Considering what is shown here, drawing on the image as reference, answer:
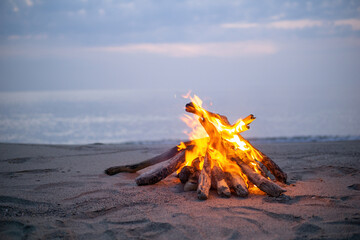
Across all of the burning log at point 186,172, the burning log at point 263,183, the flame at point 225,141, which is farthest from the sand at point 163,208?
the flame at point 225,141

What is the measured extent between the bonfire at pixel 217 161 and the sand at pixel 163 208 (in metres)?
0.22

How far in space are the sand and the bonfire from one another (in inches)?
8.6

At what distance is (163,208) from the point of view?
13.9 feet

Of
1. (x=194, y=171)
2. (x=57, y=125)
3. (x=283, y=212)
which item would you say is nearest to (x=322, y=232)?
(x=283, y=212)

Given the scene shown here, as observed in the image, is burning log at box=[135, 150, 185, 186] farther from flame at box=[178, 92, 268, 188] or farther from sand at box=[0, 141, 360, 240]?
flame at box=[178, 92, 268, 188]

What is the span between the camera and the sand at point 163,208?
352 cm

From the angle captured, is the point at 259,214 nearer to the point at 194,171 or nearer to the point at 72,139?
the point at 194,171

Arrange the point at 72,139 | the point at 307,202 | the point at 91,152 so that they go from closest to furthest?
the point at 307,202 → the point at 91,152 → the point at 72,139

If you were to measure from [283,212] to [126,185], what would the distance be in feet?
8.45

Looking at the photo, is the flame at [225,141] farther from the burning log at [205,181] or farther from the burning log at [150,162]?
the burning log at [150,162]

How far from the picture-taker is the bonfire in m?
4.87

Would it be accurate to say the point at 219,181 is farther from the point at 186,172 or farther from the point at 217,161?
the point at 186,172

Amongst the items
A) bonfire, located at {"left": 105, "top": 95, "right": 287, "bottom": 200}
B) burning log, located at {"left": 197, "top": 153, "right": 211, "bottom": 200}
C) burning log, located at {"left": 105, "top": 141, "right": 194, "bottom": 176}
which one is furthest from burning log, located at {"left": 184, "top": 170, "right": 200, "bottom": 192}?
burning log, located at {"left": 105, "top": 141, "right": 194, "bottom": 176}

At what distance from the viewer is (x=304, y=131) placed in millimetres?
17828
